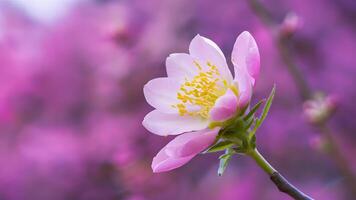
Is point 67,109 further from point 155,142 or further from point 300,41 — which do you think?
point 300,41

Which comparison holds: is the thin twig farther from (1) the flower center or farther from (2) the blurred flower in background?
(1) the flower center

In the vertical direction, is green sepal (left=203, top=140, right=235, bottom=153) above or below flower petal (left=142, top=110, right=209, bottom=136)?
below

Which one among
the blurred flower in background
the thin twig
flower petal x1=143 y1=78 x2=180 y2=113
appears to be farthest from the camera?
the blurred flower in background

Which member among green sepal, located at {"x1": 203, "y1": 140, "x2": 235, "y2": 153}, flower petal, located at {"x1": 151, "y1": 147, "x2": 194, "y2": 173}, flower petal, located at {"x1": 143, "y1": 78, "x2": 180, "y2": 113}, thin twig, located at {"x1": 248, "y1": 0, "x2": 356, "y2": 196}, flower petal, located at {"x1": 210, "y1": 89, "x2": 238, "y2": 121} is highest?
flower petal, located at {"x1": 143, "y1": 78, "x2": 180, "y2": 113}

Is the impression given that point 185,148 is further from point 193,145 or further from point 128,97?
point 128,97

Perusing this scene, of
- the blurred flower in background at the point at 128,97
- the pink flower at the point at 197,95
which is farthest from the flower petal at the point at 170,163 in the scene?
the blurred flower in background at the point at 128,97

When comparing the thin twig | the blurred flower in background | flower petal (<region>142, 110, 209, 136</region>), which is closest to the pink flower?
flower petal (<region>142, 110, 209, 136</region>)

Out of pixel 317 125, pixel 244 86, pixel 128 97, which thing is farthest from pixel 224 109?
pixel 128 97

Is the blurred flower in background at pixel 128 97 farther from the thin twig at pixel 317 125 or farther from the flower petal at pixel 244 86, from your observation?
the flower petal at pixel 244 86
